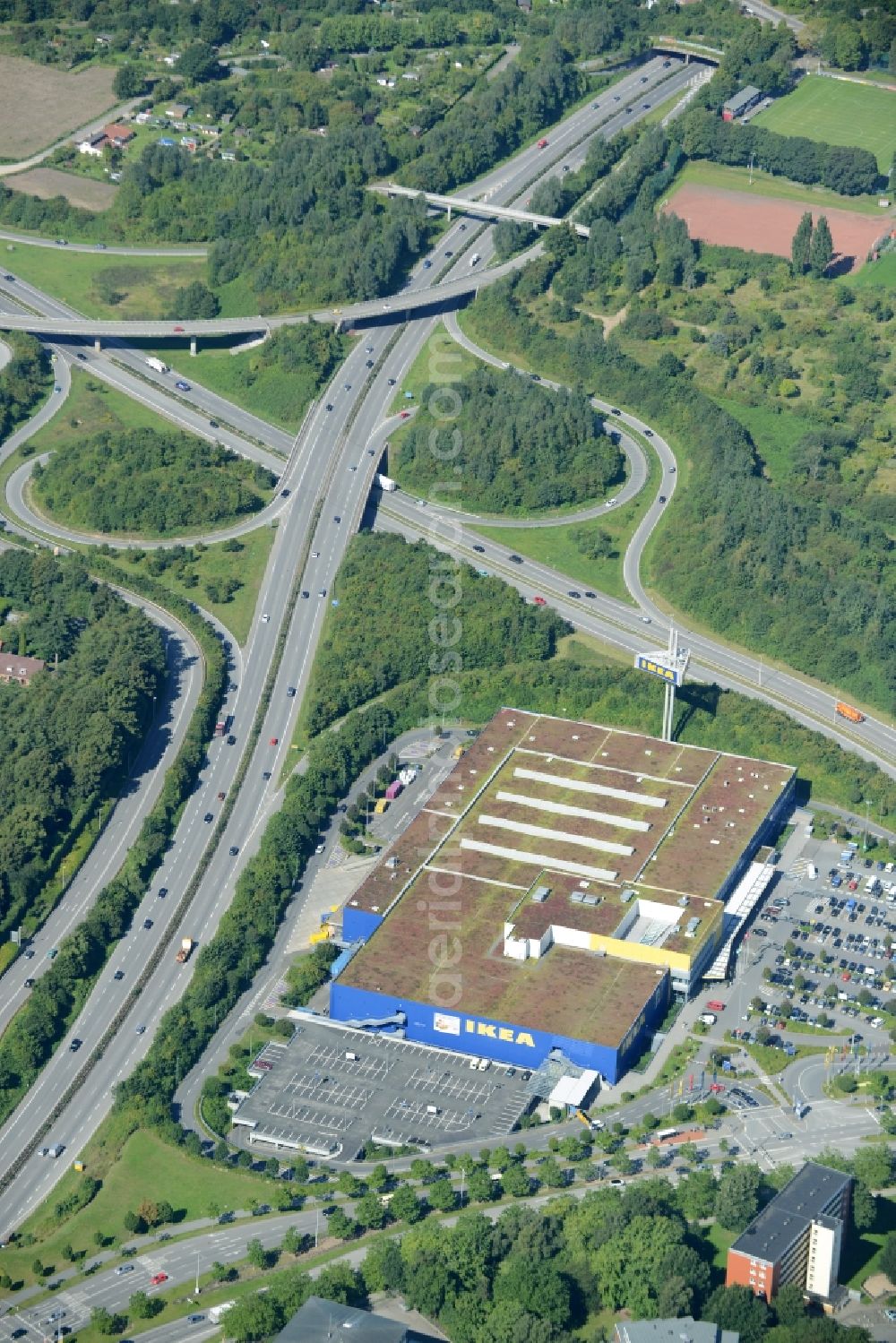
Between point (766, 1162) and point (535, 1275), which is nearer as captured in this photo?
point (535, 1275)

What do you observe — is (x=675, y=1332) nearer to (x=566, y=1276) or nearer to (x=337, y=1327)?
(x=566, y=1276)

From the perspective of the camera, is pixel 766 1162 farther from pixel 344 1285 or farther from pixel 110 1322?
pixel 110 1322

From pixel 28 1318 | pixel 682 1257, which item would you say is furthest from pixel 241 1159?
pixel 682 1257

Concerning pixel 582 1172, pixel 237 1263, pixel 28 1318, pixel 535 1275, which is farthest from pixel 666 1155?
pixel 28 1318

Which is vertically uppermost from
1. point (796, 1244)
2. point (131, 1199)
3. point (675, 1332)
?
point (796, 1244)

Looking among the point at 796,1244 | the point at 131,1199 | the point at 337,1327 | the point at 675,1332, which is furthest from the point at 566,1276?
the point at 131,1199

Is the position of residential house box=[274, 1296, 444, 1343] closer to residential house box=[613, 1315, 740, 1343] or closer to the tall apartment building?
residential house box=[613, 1315, 740, 1343]

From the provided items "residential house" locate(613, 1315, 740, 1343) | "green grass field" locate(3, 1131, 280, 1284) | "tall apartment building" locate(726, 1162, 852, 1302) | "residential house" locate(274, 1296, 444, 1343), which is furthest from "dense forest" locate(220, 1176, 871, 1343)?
"green grass field" locate(3, 1131, 280, 1284)

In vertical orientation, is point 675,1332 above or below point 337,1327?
below
